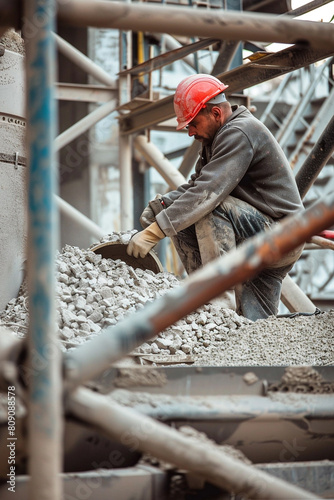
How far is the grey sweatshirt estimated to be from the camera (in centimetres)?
414

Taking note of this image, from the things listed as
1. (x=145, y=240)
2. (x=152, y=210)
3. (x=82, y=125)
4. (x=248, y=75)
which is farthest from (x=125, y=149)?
(x=145, y=240)

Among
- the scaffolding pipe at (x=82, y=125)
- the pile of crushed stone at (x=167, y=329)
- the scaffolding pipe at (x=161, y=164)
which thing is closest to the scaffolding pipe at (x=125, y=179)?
the scaffolding pipe at (x=161, y=164)

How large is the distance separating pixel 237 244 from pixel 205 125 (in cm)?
86

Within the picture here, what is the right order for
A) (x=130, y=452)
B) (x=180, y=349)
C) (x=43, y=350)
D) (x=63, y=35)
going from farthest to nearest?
(x=63, y=35)
(x=180, y=349)
(x=130, y=452)
(x=43, y=350)

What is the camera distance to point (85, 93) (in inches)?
296

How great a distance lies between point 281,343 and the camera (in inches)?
132

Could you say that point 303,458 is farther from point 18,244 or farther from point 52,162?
point 18,244

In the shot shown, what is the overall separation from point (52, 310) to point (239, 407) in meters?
0.81

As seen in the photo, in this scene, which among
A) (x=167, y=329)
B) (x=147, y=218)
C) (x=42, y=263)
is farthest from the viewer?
(x=147, y=218)

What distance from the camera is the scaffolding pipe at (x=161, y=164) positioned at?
666cm

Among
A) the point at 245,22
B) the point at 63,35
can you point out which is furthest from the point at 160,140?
the point at 245,22

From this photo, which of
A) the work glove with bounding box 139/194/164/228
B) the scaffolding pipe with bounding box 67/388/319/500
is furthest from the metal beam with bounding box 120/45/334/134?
the scaffolding pipe with bounding box 67/388/319/500

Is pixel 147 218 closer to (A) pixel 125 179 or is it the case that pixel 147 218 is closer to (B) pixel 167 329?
(B) pixel 167 329

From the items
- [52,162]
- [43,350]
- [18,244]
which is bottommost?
[43,350]
